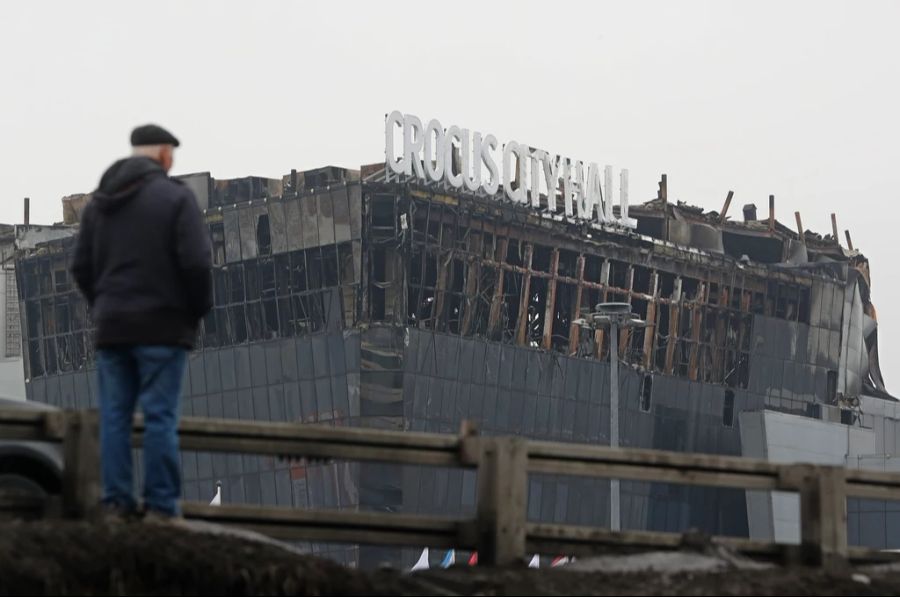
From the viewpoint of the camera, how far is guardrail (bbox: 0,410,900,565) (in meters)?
10.7

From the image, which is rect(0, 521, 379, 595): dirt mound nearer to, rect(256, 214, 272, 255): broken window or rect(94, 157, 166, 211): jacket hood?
rect(94, 157, 166, 211): jacket hood

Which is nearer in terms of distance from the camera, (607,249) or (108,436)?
(108,436)

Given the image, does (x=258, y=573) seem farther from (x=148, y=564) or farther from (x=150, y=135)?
(x=150, y=135)

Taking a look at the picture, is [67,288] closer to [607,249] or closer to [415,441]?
[607,249]

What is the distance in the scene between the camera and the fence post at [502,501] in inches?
447

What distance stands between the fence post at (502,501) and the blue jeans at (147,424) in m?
1.82

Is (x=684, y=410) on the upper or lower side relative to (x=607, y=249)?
lower

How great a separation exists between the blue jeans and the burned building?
7506 cm

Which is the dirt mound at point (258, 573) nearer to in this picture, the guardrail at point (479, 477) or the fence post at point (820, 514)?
the guardrail at point (479, 477)

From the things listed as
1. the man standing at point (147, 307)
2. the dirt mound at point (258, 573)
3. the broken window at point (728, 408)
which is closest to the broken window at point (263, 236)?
the broken window at point (728, 408)

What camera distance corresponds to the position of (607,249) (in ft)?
333

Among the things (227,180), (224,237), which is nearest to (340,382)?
(224,237)

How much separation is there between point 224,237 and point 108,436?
3387 inches

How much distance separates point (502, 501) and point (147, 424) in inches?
82.5
